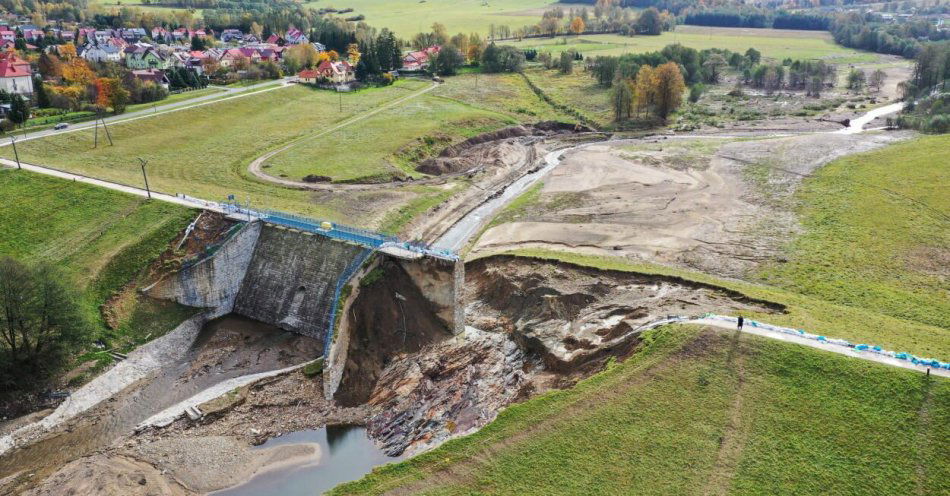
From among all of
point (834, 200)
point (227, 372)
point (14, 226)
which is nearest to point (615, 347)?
point (227, 372)

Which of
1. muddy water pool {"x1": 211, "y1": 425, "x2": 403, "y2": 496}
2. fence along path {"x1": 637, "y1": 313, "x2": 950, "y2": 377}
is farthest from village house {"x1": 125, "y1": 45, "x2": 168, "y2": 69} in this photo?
fence along path {"x1": 637, "y1": 313, "x2": 950, "y2": 377}

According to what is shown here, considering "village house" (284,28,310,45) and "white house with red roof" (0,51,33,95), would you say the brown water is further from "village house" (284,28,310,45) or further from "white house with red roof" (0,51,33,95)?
"village house" (284,28,310,45)

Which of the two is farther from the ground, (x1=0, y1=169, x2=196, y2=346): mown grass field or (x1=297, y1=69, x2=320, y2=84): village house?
(x1=297, y1=69, x2=320, y2=84): village house

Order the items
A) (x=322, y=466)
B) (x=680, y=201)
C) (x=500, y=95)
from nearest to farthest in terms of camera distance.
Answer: (x=322, y=466), (x=680, y=201), (x=500, y=95)

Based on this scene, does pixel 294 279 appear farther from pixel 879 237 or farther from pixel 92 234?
pixel 879 237

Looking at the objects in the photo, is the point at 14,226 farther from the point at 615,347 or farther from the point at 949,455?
the point at 949,455

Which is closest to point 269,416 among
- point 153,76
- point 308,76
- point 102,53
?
point 153,76

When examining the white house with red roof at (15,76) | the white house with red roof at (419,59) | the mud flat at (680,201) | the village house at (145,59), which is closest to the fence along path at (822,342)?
the mud flat at (680,201)
